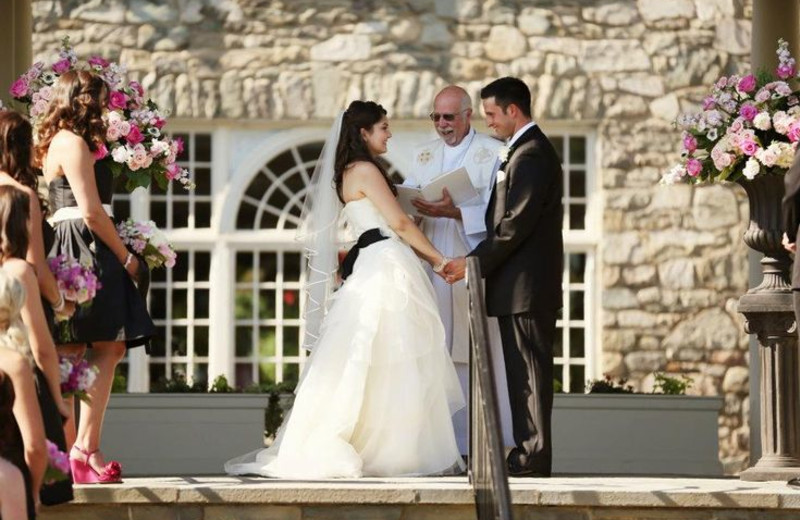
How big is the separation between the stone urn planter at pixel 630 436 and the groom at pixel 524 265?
3.12 m

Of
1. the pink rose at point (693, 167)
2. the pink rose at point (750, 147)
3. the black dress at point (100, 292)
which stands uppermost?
the pink rose at point (750, 147)

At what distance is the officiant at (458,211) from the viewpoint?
8211 millimetres

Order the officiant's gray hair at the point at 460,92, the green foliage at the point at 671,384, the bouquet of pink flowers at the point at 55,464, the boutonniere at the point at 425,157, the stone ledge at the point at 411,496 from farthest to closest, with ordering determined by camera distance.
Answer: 1. the green foliage at the point at 671,384
2. the boutonniere at the point at 425,157
3. the officiant's gray hair at the point at 460,92
4. the stone ledge at the point at 411,496
5. the bouquet of pink flowers at the point at 55,464

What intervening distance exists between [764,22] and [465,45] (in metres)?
3.03

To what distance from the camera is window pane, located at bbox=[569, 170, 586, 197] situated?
13016 millimetres

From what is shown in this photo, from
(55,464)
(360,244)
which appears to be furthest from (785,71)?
(55,464)

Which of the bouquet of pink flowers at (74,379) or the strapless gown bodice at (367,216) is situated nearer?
the bouquet of pink flowers at (74,379)

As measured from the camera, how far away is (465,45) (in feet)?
42.5

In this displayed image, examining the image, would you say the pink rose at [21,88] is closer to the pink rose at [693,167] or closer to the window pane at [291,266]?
the pink rose at [693,167]

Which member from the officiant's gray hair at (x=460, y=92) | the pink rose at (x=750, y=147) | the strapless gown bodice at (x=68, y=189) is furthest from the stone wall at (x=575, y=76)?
the strapless gown bodice at (x=68, y=189)

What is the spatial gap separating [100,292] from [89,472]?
70cm

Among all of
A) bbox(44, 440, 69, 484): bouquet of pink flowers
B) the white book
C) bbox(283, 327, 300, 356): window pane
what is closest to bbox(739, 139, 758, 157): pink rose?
the white book

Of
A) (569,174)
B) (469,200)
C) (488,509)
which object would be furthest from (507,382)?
(569,174)

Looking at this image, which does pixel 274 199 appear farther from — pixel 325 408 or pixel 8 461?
pixel 8 461
